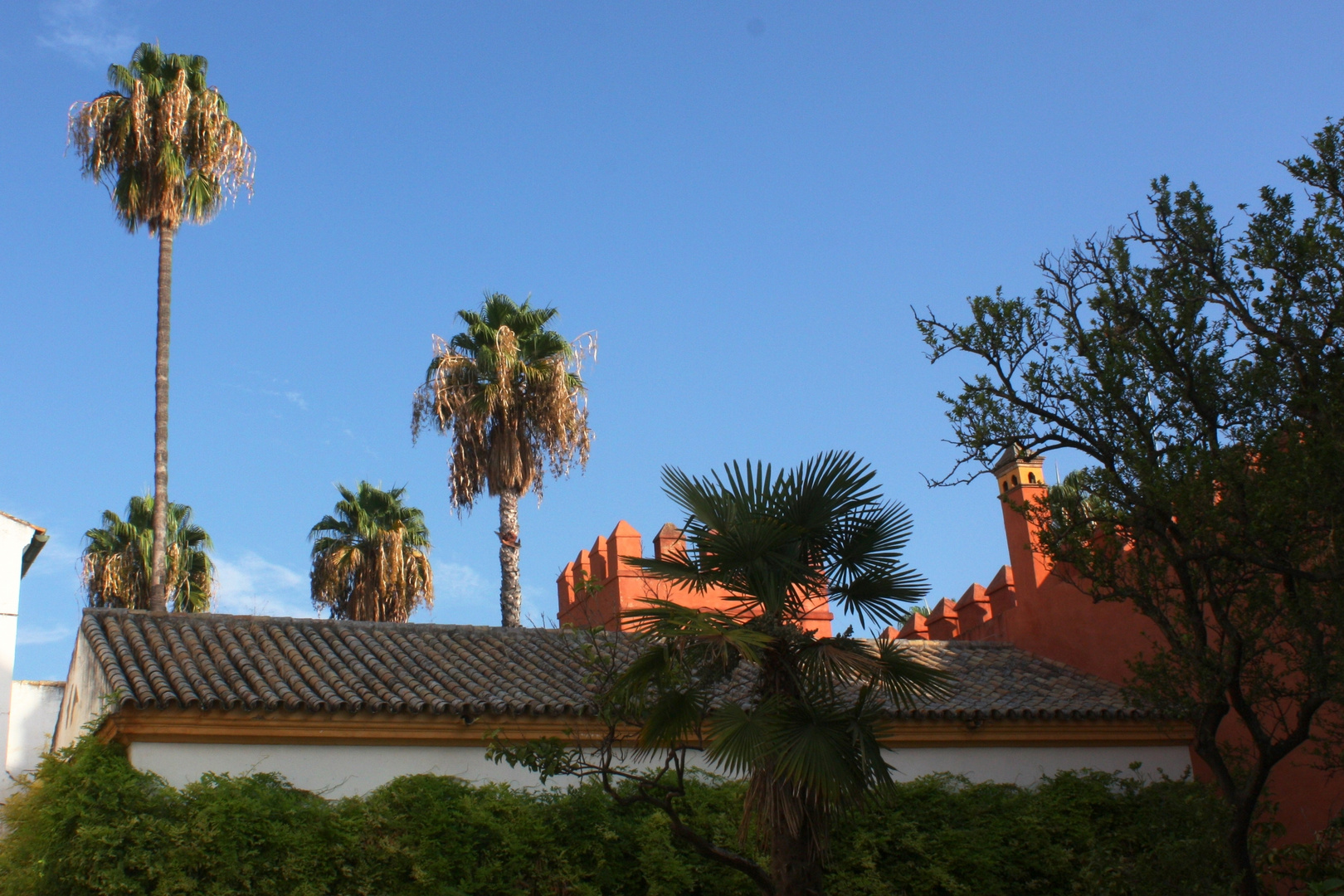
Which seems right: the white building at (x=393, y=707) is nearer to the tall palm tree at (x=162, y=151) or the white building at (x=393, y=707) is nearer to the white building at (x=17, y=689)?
the white building at (x=17, y=689)

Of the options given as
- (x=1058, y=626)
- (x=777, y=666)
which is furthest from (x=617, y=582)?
(x=777, y=666)

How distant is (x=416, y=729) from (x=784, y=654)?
4.98 m

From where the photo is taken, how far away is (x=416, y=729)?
12289mm

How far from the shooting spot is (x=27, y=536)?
17844 millimetres

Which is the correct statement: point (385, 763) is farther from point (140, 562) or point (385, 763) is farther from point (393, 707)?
point (140, 562)

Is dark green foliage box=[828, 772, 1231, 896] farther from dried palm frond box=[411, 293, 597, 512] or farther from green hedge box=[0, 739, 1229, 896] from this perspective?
dried palm frond box=[411, 293, 597, 512]

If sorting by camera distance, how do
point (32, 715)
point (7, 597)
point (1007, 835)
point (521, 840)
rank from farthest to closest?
point (32, 715) < point (7, 597) < point (1007, 835) < point (521, 840)

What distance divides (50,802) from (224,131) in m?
16.6

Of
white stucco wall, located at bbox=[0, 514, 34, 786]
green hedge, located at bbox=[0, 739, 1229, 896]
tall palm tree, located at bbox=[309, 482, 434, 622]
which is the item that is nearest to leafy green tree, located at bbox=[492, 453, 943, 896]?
green hedge, located at bbox=[0, 739, 1229, 896]

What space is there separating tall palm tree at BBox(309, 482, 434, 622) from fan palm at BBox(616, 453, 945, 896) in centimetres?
1797

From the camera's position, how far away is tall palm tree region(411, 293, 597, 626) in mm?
23438

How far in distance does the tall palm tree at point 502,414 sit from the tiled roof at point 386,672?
7.14m

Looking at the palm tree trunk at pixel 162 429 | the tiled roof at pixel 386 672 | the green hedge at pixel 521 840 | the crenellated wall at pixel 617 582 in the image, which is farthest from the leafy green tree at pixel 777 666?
the palm tree trunk at pixel 162 429

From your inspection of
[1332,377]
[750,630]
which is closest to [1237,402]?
[1332,377]
